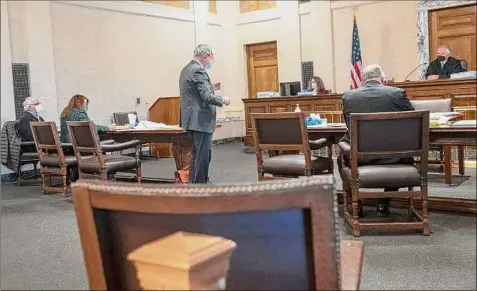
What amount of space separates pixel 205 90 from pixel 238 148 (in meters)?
4.56

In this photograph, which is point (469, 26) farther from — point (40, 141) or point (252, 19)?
point (40, 141)

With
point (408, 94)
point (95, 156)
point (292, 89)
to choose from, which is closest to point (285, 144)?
point (95, 156)

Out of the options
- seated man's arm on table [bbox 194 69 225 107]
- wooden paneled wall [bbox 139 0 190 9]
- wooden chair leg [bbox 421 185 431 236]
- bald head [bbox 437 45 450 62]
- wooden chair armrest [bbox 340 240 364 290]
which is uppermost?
wooden paneled wall [bbox 139 0 190 9]

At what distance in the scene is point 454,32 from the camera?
6.61m

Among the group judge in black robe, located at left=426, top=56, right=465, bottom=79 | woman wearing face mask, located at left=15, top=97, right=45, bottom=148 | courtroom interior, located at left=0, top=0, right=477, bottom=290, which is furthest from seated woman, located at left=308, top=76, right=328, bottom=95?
woman wearing face mask, located at left=15, top=97, right=45, bottom=148

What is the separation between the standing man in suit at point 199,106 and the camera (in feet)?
11.6

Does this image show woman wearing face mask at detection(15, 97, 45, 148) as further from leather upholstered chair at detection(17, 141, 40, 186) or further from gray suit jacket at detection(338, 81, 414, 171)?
gray suit jacket at detection(338, 81, 414, 171)

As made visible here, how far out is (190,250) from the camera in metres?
0.53

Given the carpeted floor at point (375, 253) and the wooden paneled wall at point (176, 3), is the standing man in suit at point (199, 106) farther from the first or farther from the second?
the wooden paneled wall at point (176, 3)

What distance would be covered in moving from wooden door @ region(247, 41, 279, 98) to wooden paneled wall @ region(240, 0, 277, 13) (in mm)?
607

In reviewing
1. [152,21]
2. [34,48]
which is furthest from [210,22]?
[34,48]

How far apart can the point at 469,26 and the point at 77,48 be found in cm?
479

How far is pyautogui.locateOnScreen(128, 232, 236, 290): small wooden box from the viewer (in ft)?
1.74

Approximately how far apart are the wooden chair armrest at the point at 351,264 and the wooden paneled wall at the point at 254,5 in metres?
8.16
